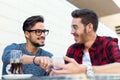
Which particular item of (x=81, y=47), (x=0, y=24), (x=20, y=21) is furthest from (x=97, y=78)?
(x=20, y=21)

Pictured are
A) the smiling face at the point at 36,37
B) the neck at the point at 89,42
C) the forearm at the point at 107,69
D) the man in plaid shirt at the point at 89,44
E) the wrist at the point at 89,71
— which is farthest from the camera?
the smiling face at the point at 36,37

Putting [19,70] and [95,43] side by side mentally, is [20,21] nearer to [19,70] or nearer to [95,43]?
[95,43]

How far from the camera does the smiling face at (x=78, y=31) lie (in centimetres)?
148

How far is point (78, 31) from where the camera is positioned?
4.91 ft

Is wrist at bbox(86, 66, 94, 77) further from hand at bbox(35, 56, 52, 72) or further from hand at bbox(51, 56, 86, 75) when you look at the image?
hand at bbox(35, 56, 52, 72)

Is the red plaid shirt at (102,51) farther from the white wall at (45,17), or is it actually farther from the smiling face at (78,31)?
the white wall at (45,17)

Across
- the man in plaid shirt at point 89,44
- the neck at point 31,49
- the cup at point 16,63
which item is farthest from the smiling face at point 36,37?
the cup at point 16,63

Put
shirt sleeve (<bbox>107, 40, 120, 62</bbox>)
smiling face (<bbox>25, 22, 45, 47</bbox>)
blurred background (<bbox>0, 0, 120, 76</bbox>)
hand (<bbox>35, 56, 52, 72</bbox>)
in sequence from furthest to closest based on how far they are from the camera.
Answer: blurred background (<bbox>0, 0, 120, 76</bbox>) < smiling face (<bbox>25, 22, 45, 47</bbox>) < shirt sleeve (<bbox>107, 40, 120, 62</bbox>) < hand (<bbox>35, 56, 52, 72</bbox>)

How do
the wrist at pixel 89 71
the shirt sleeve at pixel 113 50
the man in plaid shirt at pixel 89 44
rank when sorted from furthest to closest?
the man in plaid shirt at pixel 89 44 → the shirt sleeve at pixel 113 50 → the wrist at pixel 89 71

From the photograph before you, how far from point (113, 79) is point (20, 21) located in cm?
212

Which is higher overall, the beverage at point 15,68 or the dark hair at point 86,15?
the dark hair at point 86,15

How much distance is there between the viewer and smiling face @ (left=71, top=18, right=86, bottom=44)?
1.48 metres

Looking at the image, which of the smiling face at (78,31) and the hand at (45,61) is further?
the smiling face at (78,31)

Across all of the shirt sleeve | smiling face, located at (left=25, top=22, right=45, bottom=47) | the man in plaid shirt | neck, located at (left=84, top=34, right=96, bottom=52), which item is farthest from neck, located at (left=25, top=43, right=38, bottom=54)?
the shirt sleeve
